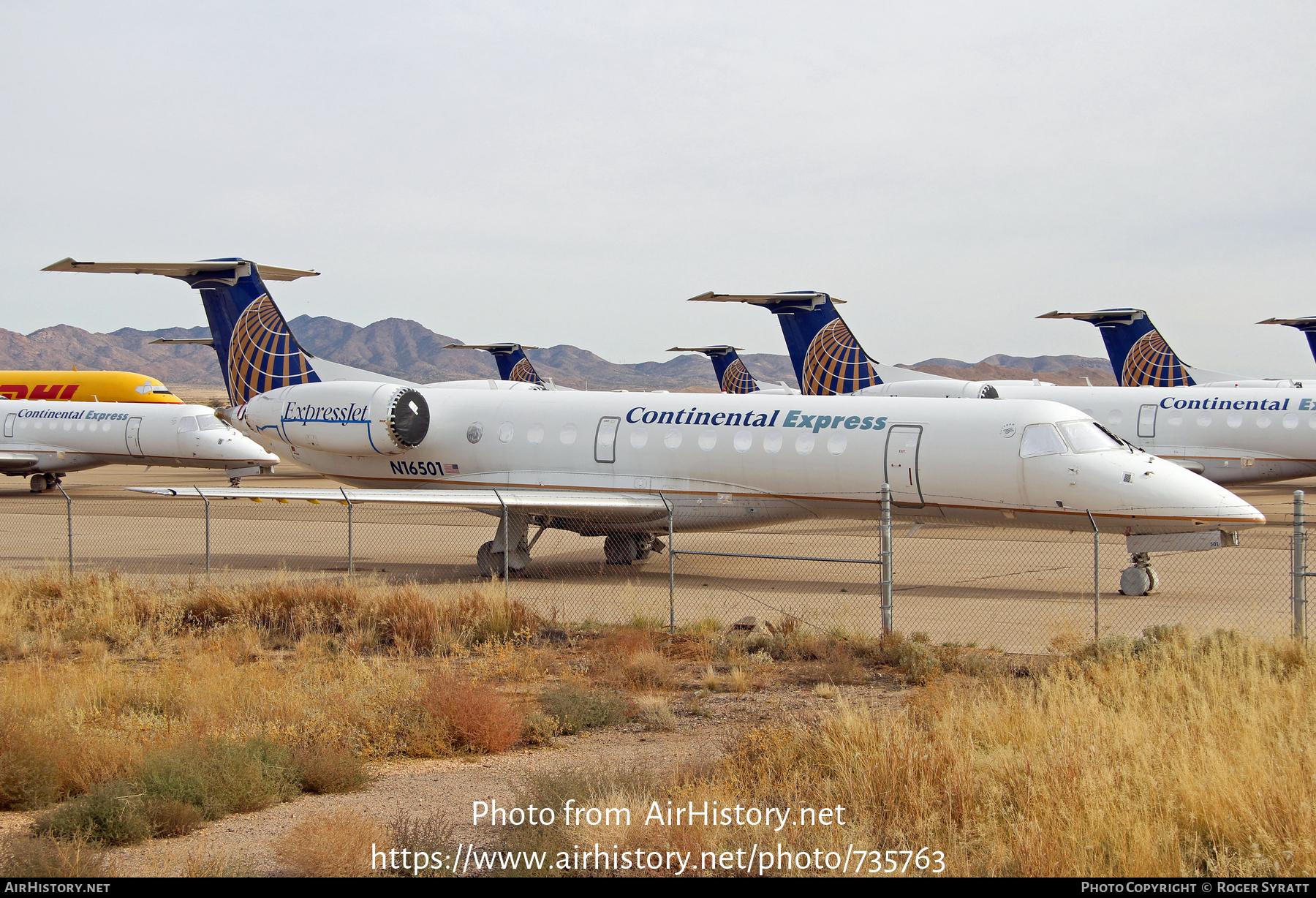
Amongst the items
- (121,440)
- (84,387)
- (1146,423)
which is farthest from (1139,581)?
(84,387)

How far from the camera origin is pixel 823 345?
33.3 meters

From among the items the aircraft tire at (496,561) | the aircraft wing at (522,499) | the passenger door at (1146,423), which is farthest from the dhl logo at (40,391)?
the passenger door at (1146,423)

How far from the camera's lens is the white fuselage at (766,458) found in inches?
613

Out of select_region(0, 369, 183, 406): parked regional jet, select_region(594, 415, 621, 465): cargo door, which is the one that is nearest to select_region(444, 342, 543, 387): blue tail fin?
select_region(0, 369, 183, 406): parked regional jet

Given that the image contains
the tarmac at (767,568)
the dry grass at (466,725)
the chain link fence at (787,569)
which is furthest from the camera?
the tarmac at (767,568)

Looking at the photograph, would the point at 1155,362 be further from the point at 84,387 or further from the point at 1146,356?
the point at 84,387

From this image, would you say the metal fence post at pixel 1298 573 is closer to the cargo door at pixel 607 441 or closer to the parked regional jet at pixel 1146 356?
the cargo door at pixel 607 441

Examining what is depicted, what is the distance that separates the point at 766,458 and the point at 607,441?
2946mm

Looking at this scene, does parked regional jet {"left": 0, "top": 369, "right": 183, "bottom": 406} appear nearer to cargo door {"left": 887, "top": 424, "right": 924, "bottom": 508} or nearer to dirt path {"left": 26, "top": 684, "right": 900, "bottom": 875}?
cargo door {"left": 887, "top": 424, "right": 924, "bottom": 508}

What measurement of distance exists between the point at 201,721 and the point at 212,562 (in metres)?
13.0

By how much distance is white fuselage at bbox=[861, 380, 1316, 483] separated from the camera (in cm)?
2655

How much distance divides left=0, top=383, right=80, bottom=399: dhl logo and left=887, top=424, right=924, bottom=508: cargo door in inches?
1725

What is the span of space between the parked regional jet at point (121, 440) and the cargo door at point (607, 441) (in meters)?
18.1
